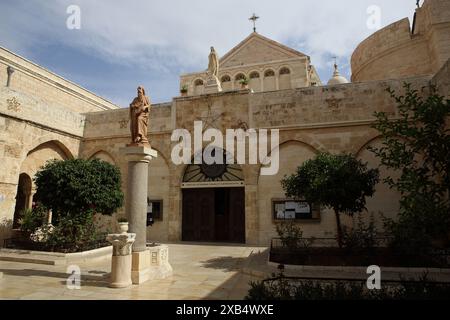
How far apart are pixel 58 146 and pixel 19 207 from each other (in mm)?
3209

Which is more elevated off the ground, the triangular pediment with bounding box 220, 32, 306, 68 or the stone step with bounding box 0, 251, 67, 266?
the triangular pediment with bounding box 220, 32, 306, 68

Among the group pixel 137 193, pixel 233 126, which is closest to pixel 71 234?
pixel 137 193

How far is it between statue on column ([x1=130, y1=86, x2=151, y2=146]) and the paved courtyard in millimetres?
3218

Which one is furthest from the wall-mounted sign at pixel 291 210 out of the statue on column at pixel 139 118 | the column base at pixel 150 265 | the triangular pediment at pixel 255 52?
the triangular pediment at pixel 255 52

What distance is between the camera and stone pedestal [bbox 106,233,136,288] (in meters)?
5.98

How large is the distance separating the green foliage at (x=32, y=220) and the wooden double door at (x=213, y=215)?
5.60 m

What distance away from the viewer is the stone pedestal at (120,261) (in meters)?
5.98

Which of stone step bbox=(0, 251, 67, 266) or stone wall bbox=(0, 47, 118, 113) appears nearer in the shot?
stone step bbox=(0, 251, 67, 266)

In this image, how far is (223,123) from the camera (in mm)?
Answer: 13391

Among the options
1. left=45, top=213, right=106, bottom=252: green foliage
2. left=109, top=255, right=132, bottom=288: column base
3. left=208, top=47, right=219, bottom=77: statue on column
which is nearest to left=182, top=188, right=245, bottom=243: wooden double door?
Answer: left=45, top=213, right=106, bottom=252: green foliage

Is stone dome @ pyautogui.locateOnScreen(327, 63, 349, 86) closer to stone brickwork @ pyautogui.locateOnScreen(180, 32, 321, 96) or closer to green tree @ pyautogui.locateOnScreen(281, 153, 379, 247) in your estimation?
stone brickwork @ pyautogui.locateOnScreen(180, 32, 321, 96)
